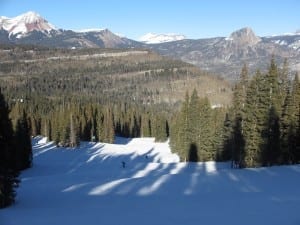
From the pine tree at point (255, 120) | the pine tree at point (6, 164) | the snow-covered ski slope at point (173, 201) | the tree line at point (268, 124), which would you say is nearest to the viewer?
the snow-covered ski slope at point (173, 201)

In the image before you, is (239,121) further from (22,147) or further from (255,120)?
(22,147)

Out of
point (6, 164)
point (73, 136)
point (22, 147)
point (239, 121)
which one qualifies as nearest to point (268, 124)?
point (239, 121)

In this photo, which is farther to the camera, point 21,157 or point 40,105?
→ point 40,105

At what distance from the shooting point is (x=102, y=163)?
8138 cm

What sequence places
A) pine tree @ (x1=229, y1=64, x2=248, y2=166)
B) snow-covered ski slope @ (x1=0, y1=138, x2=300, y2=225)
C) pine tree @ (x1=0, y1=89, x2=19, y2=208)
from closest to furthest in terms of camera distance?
snow-covered ski slope @ (x1=0, y1=138, x2=300, y2=225) < pine tree @ (x1=0, y1=89, x2=19, y2=208) < pine tree @ (x1=229, y1=64, x2=248, y2=166)

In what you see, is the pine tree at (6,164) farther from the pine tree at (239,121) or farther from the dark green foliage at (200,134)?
the dark green foliage at (200,134)

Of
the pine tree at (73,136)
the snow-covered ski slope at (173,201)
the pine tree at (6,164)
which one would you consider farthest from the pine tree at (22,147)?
the pine tree at (6,164)

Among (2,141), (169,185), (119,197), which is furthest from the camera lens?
(169,185)

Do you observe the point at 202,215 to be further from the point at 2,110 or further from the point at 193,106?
the point at 193,106

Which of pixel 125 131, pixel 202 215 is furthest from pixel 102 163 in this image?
pixel 125 131

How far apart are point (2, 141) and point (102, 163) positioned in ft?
179

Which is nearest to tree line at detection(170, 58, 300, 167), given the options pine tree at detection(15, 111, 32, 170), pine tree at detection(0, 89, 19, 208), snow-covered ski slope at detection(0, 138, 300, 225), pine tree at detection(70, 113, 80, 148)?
snow-covered ski slope at detection(0, 138, 300, 225)

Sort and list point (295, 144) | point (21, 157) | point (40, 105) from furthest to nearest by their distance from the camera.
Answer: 1. point (40, 105)
2. point (21, 157)
3. point (295, 144)

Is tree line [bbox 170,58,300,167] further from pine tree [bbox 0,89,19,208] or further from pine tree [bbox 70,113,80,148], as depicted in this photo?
pine tree [bbox 70,113,80,148]
